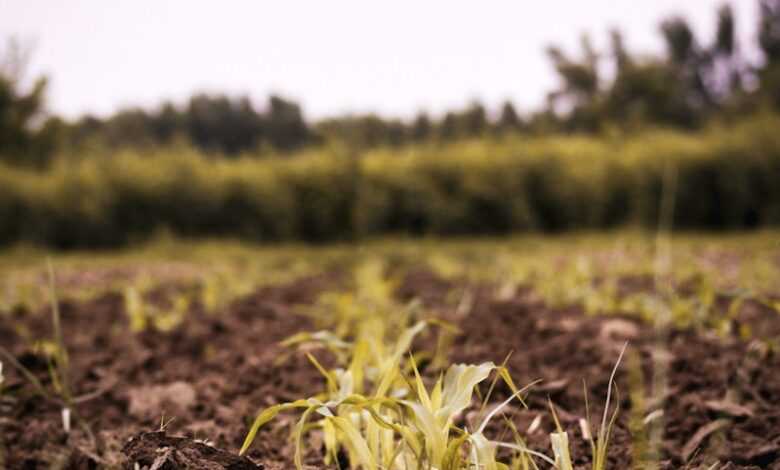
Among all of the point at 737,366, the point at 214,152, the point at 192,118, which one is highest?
the point at 192,118

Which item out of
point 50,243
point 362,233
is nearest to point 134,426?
point 362,233

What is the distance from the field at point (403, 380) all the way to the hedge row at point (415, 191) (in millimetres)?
6112

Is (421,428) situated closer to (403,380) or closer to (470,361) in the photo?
(403,380)

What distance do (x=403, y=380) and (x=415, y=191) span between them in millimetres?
9057

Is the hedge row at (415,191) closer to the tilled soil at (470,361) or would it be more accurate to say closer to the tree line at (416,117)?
the tree line at (416,117)

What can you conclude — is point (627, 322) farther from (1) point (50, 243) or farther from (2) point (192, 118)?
(2) point (192, 118)

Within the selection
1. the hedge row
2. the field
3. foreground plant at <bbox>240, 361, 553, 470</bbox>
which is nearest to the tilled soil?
the field

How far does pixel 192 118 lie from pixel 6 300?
16222 millimetres

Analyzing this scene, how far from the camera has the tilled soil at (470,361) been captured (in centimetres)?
106

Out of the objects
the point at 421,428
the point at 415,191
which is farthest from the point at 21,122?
the point at 421,428

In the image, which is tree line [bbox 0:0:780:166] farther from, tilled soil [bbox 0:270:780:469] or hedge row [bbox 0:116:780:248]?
tilled soil [bbox 0:270:780:469]

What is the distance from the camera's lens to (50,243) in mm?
9273

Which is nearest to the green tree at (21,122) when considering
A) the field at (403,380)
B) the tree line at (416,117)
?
the tree line at (416,117)

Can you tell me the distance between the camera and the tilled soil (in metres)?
1.06
